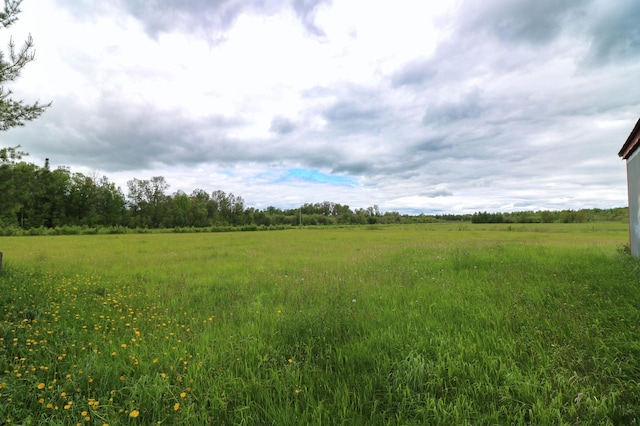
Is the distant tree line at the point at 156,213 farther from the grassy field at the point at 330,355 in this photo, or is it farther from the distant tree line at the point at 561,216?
the grassy field at the point at 330,355

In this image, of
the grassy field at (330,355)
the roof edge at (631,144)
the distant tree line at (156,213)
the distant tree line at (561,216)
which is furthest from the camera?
the distant tree line at (561,216)

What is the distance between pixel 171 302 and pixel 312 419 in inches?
212

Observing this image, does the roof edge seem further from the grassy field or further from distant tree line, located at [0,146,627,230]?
distant tree line, located at [0,146,627,230]

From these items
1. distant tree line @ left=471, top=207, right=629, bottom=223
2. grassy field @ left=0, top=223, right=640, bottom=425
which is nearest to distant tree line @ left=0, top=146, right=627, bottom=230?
distant tree line @ left=471, top=207, right=629, bottom=223

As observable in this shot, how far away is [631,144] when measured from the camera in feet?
34.9

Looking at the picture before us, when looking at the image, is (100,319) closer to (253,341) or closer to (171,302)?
(171,302)

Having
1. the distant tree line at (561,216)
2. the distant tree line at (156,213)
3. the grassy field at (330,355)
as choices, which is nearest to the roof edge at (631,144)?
the grassy field at (330,355)

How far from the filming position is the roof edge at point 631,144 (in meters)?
9.80

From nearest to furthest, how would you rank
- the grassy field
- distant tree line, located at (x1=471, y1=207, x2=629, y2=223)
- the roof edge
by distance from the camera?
the grassy field < the roof edge < distant tree line, located at (x1=471, y1=207, x2=629, y2=223)

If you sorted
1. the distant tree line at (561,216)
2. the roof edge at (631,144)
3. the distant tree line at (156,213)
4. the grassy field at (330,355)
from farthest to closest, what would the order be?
the distant tree line at (561,216) → the distant tree line at (156,213) → the roof edge at (631,144) → the grassy field at (330,355)

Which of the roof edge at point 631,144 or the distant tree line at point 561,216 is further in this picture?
the distant tree line at point 561,216

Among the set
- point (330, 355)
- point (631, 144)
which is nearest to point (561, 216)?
point (631, 144)

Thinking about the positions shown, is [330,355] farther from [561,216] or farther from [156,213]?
[561,216]

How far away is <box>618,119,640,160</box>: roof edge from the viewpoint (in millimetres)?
9795
